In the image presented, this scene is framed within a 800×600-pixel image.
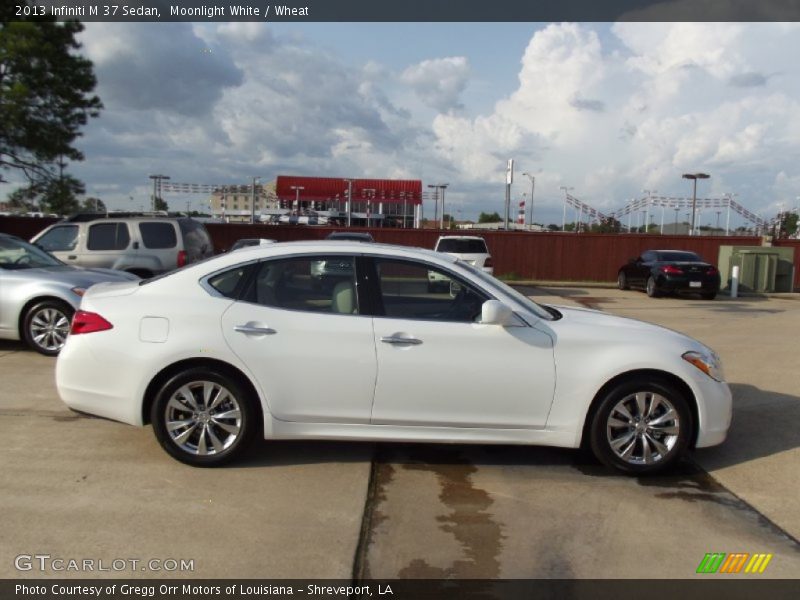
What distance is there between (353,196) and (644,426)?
58.4m

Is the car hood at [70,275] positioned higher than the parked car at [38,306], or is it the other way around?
the car hood at [70,275]

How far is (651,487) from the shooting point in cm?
475

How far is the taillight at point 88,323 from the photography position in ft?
16.0

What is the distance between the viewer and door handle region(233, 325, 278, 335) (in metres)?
4.73

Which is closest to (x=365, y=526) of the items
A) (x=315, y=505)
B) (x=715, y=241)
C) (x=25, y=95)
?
(x=315, y=505)

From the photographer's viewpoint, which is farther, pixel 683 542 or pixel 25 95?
pixel 25 95

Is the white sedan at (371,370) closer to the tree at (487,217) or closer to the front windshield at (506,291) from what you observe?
the front windshield at (506,291)

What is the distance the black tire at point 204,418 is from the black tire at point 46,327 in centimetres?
418

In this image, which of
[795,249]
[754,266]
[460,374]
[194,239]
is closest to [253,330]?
[460,374]

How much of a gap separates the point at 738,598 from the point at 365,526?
1.98 meters

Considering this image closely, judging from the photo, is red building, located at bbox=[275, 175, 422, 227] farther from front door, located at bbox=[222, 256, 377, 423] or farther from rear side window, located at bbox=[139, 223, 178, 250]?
front door, located at bbox=[222, 256, 377, 423]

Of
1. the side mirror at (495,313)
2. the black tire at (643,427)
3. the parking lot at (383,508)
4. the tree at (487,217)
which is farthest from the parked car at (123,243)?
the tree at (487,217)

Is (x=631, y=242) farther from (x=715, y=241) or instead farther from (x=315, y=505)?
(x=315, y=505)

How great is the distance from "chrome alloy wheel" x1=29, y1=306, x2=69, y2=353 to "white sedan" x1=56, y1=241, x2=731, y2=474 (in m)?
3.65
